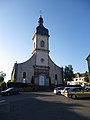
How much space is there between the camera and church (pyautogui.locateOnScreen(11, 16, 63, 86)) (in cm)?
4209

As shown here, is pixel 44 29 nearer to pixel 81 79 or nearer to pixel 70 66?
pixel 70 66

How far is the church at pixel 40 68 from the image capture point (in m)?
42.1

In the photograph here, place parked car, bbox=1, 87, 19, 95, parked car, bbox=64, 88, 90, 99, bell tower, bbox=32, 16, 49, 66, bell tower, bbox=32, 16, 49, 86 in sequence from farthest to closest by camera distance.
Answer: bell tower, bbox=32, 16, 49, 66, bell tower, bbox=32, 16, 49, 86, parked car, bbox=1, 87, 19, 95, parked car, bbox=64, 88, 90, 99

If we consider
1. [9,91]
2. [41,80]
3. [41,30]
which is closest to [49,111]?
[9,91]

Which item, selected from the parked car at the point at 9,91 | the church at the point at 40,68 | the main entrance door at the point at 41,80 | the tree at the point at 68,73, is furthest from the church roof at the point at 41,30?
the tree at the point at 68,73

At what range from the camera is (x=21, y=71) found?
138 ft

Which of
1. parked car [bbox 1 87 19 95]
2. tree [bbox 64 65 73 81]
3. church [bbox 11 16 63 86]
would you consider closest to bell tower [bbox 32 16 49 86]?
church [bbox 11 16 63 86]

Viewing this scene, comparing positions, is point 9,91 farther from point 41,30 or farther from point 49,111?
point 41,30

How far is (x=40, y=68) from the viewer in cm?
4397

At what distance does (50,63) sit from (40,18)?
16.2 m

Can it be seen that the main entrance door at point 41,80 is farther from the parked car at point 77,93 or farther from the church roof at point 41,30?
the parked car at point 77,93

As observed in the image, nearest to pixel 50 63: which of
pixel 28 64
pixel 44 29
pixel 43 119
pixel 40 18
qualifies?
pixel 28 64

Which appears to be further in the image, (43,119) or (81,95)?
(81,95)

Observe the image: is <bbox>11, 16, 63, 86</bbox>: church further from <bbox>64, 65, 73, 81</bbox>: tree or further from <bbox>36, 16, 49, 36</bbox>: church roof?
<bbox>64, 65, 73, 81</bbox>: tree
